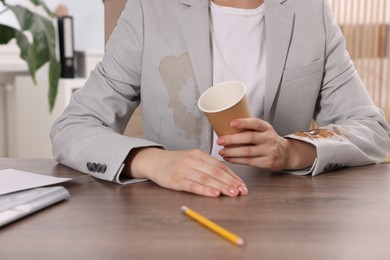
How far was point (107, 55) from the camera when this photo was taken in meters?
1.45

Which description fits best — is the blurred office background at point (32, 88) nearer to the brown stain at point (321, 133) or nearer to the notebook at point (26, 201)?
the brown stain at point (321, 133)

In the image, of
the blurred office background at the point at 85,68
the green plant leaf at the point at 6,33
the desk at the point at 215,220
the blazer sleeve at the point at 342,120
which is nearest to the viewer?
the desk at the point at 215,220

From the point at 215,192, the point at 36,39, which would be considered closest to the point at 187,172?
the point at 215,192

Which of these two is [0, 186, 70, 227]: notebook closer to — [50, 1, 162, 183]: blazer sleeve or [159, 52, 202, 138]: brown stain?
[50, 1, 162, 183]: blazer sleeve

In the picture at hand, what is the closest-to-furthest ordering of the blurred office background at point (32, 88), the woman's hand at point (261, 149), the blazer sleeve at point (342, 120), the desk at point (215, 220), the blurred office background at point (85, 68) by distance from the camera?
the desk at point (215, 220)
the woman's hand at point (261, 149)
the blazer sleeve at point (342, 120)
the blurred office background at point (85, 68)
the blurred office background at point (32, 88)

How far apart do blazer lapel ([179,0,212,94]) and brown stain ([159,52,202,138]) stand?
0.10ft

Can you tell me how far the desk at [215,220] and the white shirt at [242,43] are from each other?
0.46 m

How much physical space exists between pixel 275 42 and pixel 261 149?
1.36 ft

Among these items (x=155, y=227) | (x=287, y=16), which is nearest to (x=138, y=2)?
(x=287, y=16)

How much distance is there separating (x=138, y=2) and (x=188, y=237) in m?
0.87

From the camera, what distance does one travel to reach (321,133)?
123 centimetres

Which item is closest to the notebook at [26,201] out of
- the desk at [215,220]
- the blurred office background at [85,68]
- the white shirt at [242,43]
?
the desk at [215,220]

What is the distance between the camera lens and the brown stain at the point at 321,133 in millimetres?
1204

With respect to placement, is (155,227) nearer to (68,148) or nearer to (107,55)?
(68,148)
